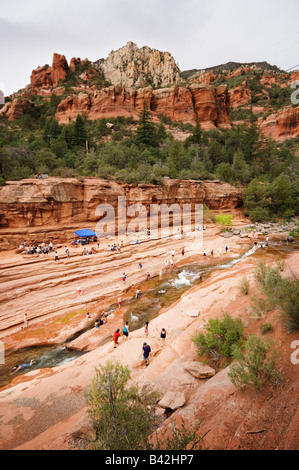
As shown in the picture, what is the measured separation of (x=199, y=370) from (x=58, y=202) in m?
20.6

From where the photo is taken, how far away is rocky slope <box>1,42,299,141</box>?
195 feet

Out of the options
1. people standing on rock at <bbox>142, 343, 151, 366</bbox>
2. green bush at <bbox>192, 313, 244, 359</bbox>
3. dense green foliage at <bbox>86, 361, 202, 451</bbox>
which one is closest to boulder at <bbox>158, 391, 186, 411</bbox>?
dense green foliage at <bbox>86, 361, 202, 451</bbox>

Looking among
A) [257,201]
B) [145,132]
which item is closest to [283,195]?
[257,201]

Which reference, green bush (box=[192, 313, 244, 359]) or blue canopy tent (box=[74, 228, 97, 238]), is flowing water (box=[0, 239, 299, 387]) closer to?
green bush (box=[192, 313, 244, 359])

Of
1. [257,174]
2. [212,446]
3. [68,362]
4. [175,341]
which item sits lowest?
[68,362]

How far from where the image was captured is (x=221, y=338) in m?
6.53

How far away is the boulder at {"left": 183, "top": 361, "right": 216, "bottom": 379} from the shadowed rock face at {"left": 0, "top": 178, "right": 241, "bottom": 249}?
1871cm

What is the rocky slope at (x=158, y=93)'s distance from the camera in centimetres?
5941

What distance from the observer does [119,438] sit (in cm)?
325

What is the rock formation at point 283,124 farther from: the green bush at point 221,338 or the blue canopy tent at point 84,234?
the green bush at point 221,338

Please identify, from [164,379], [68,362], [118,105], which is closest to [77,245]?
[68,362]

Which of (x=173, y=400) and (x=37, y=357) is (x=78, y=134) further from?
(x=173, y=400)

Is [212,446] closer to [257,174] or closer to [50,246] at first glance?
[50,246]

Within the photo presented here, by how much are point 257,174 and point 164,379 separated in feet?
152
